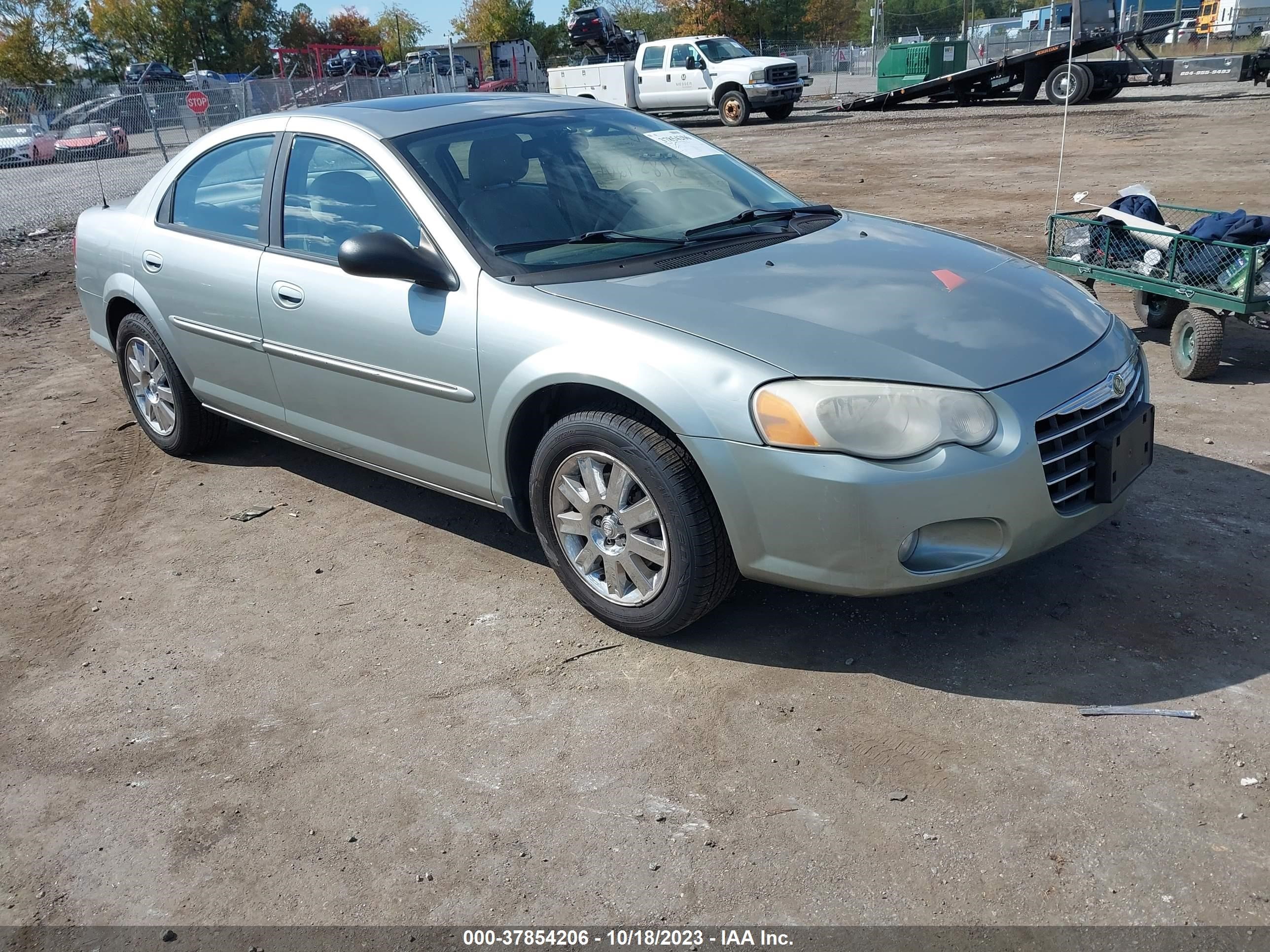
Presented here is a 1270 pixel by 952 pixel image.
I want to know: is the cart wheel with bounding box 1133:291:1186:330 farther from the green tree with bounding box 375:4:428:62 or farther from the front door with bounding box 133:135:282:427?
the green tree with bounding box 375:4:428:62

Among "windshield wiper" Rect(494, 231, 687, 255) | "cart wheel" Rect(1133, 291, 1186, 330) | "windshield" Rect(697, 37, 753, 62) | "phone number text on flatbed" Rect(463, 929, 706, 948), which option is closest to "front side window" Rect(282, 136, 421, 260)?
"windshield wiper" Rect(494, 231, 687, 255)

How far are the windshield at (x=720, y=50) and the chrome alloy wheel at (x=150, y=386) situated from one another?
80.4 ft

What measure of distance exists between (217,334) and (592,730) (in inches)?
103

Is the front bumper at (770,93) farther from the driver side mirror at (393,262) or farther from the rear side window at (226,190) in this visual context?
the driver side mirror at (393,262)

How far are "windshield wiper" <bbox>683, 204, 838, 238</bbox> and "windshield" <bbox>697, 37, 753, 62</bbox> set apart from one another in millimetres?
24877

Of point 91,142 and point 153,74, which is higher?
point 153,74

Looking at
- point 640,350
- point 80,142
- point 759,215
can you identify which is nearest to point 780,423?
point 640,350

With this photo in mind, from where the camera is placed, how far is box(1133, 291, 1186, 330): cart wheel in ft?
21.5

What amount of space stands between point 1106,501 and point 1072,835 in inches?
44.1

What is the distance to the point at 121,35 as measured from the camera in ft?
221

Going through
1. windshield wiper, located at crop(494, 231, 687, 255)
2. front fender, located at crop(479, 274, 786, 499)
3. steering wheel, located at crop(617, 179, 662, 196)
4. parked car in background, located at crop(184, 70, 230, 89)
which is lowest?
front fender, located at crop(479, 274, 786, 499)

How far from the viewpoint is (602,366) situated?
3.26m

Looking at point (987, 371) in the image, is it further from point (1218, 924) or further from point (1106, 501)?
point (1218, 924)

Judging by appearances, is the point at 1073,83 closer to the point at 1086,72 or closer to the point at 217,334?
the point at 1086,72
